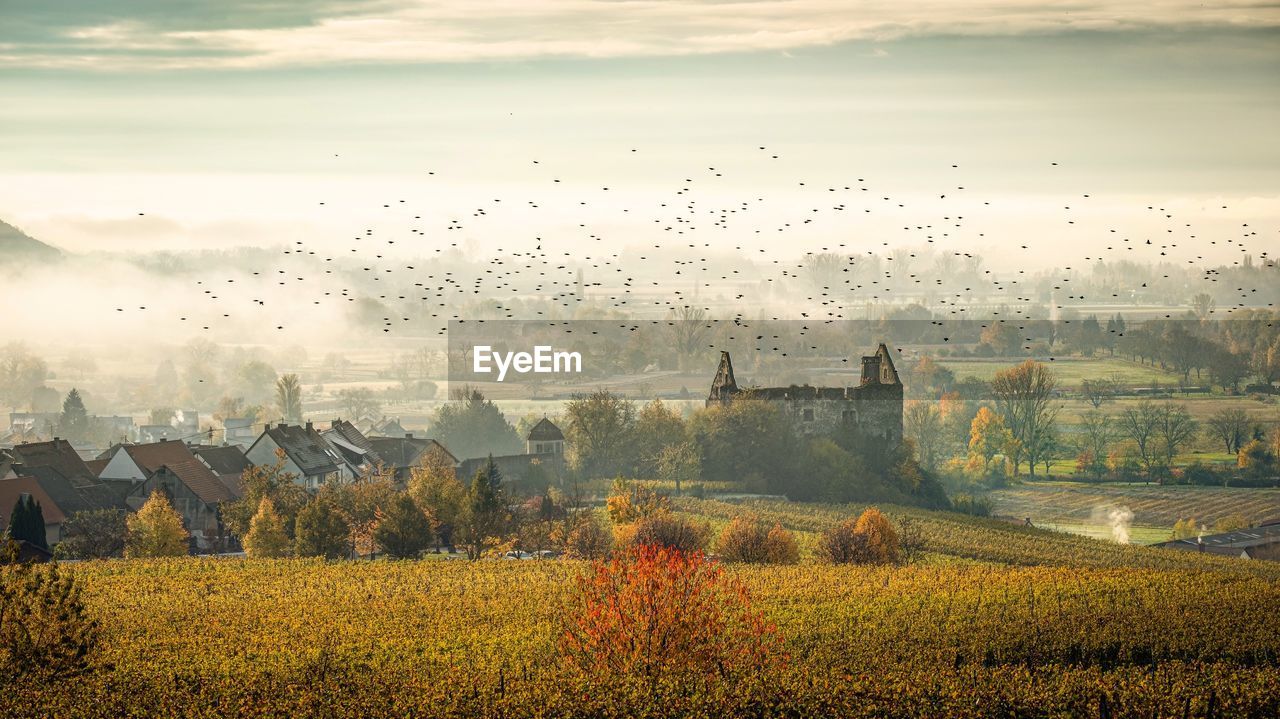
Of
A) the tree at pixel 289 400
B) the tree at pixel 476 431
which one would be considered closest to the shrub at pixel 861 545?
the tree at pixel 476 431

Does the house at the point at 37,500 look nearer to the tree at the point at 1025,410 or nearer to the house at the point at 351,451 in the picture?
the house at the point at 351,451

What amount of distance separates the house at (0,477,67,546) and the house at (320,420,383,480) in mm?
21962

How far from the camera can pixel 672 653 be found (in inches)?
1249

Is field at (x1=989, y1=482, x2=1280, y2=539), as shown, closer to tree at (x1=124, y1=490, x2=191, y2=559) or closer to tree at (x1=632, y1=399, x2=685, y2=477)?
tree at (x1=632, y1=399, x2=685, y2=477)

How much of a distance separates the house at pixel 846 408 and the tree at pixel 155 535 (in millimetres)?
41319

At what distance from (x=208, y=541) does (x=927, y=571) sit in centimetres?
3853

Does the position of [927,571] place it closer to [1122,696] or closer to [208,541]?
[1122,696]

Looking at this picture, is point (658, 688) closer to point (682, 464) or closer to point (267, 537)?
point (267, 537)

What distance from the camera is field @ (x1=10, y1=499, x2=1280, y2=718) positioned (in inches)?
1156

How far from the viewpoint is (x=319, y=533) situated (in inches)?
2330

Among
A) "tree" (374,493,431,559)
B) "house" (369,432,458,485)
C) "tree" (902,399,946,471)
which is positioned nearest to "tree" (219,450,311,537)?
"tree" (374,493,431,559)

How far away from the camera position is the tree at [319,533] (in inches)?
2323

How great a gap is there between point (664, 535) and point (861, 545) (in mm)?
9587

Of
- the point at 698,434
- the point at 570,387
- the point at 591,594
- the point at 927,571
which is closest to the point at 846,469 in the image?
the point at 698,434
